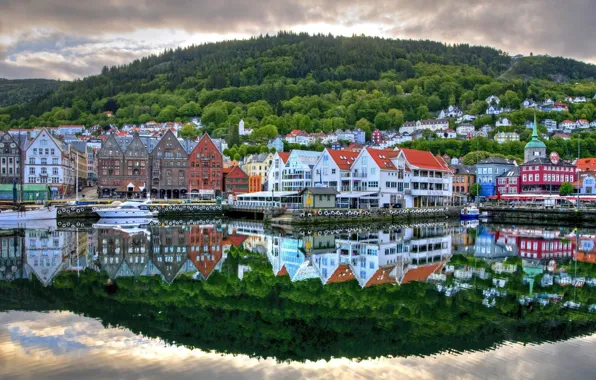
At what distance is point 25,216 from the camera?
177 ft

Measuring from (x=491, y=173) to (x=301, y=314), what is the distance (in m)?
78.4

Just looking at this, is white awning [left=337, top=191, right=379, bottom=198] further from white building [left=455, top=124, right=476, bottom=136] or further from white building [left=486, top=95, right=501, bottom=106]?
white building [left=486, top=95, right=501, bottom=106]

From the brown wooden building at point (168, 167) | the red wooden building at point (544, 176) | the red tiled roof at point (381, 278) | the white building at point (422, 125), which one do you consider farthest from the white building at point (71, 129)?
the red tiled roof at point (381, 278)

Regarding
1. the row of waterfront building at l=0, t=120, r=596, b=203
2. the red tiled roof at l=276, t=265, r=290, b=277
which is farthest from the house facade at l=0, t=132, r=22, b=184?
the red tiled roof at l=276, t=265, r=290, b=277

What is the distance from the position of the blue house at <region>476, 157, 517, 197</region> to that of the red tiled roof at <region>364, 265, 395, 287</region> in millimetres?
67078

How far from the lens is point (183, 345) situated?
1503 cm

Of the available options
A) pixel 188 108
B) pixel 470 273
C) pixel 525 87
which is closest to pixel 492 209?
pixel 470 273

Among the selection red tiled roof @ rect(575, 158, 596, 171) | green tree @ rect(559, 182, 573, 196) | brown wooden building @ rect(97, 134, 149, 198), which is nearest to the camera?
green tree @ rect(559, 182, 573, 196)

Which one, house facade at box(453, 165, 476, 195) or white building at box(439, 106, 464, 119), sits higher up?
white building at box(439, 106, 464, 119)

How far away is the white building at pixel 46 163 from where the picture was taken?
78.4 m

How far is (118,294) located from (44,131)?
218ft

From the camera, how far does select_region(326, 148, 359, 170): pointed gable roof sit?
6644 cm

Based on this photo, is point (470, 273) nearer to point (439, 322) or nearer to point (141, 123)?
point (439, 322)

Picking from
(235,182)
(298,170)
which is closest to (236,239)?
(298,170)
